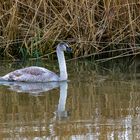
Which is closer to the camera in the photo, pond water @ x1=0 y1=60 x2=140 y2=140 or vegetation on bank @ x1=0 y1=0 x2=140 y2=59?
pond water @ x1=0 y1=60 x2=140 y2=140

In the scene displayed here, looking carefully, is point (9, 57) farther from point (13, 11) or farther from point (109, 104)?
point (109, 104)

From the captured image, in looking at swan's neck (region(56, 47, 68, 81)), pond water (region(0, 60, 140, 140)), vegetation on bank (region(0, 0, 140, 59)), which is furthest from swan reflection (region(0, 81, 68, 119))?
vegetation on bank (region(0, 0, 140, 59))

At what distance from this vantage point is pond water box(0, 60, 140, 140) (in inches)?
240

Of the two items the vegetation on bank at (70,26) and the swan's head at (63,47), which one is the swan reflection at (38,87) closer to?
the swan's head at (63,47)

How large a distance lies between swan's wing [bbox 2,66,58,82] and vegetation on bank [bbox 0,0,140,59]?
130cm

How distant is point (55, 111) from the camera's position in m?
7.14

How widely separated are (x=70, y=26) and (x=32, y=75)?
148 cm

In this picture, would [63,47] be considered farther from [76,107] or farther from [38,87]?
[76,107]

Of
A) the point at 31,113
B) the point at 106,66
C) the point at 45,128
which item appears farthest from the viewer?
the point at 106,66

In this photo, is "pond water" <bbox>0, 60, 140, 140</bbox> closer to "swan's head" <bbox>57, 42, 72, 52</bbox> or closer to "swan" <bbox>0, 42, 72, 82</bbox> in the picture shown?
"swan" <bbox>0, 42, 72, 82</bbox>

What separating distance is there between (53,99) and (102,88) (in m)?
0.89

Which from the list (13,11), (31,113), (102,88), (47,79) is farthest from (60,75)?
(31,113)

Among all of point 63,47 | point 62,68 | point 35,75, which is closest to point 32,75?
point 35,75

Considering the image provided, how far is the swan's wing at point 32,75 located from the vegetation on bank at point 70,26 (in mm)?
1298
